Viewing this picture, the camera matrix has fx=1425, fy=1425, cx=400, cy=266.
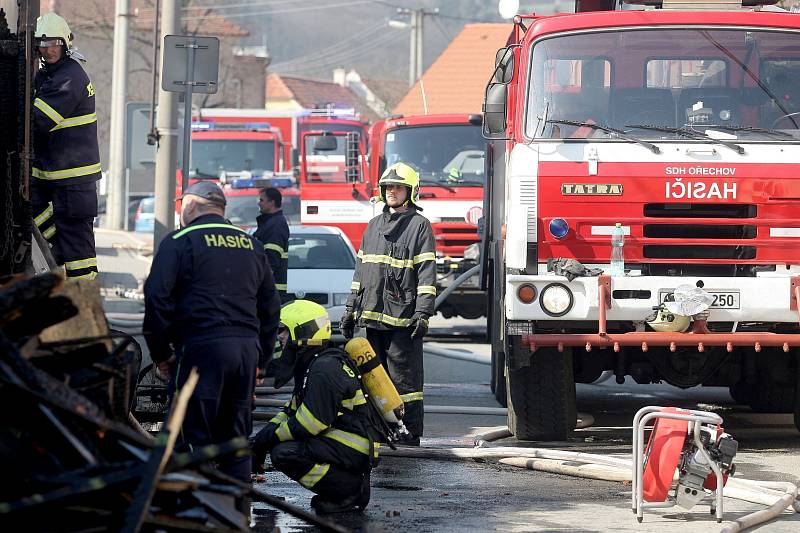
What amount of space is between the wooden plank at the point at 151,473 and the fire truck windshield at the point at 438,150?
478 inches

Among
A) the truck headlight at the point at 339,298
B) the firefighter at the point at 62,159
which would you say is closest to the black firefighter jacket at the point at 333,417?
the firefighter at the point at 62,159

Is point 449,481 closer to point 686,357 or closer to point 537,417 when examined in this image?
point 537,417

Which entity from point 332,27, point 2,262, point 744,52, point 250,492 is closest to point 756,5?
point 744,52

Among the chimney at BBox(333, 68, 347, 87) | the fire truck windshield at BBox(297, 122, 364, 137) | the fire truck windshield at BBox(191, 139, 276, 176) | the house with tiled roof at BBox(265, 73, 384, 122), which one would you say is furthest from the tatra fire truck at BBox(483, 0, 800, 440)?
the chimney at BBox(333, 68, 347, 87)

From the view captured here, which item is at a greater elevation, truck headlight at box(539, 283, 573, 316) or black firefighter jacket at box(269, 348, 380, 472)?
truck headlight at box(539, 283, 573, 316)

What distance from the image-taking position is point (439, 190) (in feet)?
53.6

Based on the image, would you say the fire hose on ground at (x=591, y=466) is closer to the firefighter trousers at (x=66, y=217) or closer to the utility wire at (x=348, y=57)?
the firefighter trousers at (x=66, y=217)

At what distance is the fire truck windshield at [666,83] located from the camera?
9.05 metres

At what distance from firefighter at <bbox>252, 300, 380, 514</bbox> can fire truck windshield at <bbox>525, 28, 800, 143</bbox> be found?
2706 mm

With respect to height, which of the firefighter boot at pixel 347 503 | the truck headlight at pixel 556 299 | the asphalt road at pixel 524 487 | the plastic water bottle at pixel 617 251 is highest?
the plastic water bottle at pixel 617 251

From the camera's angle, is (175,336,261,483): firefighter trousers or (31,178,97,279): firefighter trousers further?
(31,178,97,279): firefighter trousers

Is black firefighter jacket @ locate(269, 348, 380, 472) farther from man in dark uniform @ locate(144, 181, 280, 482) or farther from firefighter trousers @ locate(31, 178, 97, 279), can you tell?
firefighter trousers @ locate(31, 178, 97, 279)

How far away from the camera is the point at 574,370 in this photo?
9.92 meters

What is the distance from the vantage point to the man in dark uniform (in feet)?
20.1
